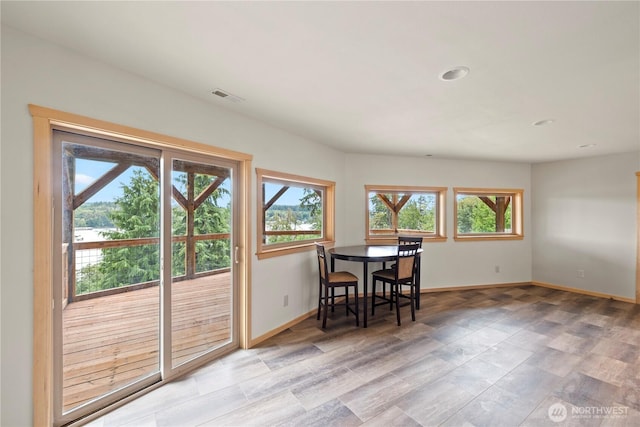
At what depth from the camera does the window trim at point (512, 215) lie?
503cm

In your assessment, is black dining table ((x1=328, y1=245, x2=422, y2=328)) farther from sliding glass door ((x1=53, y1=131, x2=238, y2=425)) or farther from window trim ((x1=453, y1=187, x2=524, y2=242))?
window trim ((x1=453, y1=187, x2=524, y2=242))

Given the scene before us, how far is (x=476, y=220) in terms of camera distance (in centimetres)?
531

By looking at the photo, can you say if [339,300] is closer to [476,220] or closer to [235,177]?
[235,177]

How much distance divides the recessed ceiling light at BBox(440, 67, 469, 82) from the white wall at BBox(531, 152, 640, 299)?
463 centimetres

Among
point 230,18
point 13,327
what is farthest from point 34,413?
point 230,18

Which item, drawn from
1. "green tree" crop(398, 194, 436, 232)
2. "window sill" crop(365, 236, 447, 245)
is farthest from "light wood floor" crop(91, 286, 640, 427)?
"green tree" crop(398, 194, 436, 232)

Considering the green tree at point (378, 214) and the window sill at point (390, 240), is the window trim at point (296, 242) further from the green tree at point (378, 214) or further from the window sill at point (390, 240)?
the green tree at point (378, 214)

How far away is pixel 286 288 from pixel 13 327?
7.48 feet

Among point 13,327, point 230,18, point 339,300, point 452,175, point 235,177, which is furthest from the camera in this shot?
point 452,175

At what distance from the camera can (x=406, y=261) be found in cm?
357

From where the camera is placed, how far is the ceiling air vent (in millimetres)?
2243

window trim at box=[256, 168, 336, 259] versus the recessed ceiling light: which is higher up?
the recessed ceiling light

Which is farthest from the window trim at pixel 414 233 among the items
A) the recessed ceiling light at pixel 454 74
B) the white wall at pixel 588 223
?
the recessed ceiling light at pixel 454 74

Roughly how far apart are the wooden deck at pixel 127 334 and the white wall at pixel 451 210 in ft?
7.53
